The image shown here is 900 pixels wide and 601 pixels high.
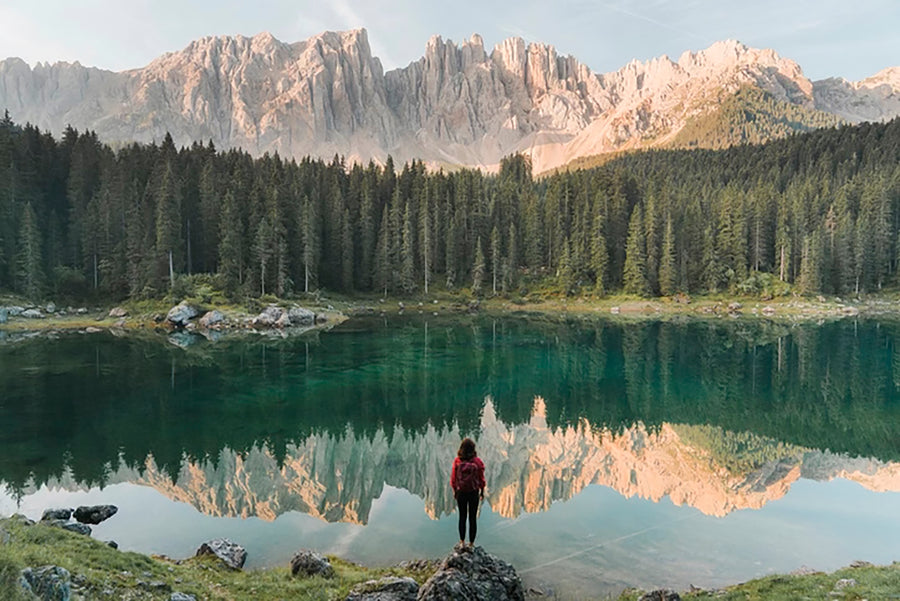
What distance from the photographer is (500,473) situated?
25.4 meters

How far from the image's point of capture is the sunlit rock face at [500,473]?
71.6 ft

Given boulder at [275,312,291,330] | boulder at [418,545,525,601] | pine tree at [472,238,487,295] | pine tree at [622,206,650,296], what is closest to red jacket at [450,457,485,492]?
boulder at [418,545,525,601]

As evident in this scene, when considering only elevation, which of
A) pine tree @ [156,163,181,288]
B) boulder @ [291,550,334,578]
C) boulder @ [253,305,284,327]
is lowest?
boulder @ [291,550,334,578]

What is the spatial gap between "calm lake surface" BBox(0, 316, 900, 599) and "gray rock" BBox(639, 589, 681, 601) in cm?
313

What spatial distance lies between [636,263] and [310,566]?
107m

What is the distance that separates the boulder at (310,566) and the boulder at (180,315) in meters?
67.6

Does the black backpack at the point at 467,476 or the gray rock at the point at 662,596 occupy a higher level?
the black backpack at the point at 467,476

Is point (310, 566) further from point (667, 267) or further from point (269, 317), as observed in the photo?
point (667, 267)

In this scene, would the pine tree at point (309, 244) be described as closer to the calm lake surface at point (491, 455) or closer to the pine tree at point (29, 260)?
the pine tree at point (29, 260)

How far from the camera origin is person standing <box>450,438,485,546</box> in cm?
1312

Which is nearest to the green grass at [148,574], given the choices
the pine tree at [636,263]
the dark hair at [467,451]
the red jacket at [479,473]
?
the red jacket at [479,473]

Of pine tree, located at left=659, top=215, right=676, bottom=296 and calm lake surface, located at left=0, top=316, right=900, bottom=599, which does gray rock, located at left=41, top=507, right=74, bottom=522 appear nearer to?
calm lake surface, located at left=0, top=316, right=900, bottom=599

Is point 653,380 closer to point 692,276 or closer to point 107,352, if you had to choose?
point 107,352

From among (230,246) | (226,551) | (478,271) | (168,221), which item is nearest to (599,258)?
(478,271)
